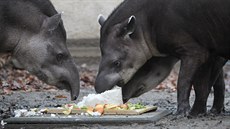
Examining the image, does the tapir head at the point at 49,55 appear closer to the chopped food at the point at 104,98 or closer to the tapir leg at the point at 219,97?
the chopped food at the point at 104,98

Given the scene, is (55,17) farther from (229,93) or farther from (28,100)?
(229,93)

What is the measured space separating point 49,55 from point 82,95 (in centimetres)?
343

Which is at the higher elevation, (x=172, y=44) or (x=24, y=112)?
(x=172, y=44)

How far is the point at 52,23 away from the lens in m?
9.26

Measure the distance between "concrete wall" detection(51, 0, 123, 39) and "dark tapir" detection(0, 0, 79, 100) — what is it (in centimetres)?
698

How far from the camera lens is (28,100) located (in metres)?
11.8

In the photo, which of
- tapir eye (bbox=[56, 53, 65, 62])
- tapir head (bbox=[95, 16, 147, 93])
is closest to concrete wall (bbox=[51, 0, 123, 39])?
tapir head (bbox=[95, 16, 147, 93])

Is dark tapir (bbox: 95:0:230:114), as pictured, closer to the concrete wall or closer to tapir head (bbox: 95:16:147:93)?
tapir head (bbox: 95:16:147:93)

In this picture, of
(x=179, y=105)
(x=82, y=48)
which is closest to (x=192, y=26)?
(x=179, y=105)

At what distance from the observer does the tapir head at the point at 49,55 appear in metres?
9.27

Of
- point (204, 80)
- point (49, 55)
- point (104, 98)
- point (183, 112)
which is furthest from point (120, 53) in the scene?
point (183, 112)

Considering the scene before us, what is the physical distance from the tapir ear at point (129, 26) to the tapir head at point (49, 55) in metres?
0.79

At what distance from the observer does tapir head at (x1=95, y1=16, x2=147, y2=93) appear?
383 inches

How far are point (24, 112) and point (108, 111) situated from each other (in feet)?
3.24
